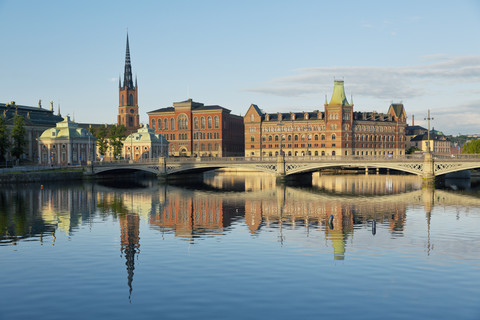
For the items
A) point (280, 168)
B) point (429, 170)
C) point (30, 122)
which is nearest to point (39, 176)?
point (280, 168)

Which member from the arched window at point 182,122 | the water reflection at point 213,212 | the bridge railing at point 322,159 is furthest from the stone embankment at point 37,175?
the arched window at point 182,122

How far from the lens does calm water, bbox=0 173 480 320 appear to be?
77.5ft

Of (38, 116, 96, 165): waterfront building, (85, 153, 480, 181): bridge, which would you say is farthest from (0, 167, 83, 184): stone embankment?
(38, 116, 96, 165): waterfront building

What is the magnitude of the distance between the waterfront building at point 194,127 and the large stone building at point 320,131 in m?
11.4

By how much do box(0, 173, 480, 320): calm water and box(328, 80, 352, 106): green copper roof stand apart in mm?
127695

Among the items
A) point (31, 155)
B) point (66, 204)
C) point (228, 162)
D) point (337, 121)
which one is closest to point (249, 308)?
point (66, 204)

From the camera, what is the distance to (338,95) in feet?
617

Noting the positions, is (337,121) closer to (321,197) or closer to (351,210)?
(321,197)

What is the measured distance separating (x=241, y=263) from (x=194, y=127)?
6387 inches

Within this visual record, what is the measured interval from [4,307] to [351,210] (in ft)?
147

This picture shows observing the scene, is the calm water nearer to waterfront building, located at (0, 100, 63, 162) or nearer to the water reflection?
the water reflection

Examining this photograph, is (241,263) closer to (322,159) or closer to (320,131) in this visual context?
(322,159)

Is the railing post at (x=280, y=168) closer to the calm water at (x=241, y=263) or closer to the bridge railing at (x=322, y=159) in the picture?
the bridge railing at (x=322, y=159)

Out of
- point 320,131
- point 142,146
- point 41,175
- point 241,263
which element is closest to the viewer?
point 241,263
